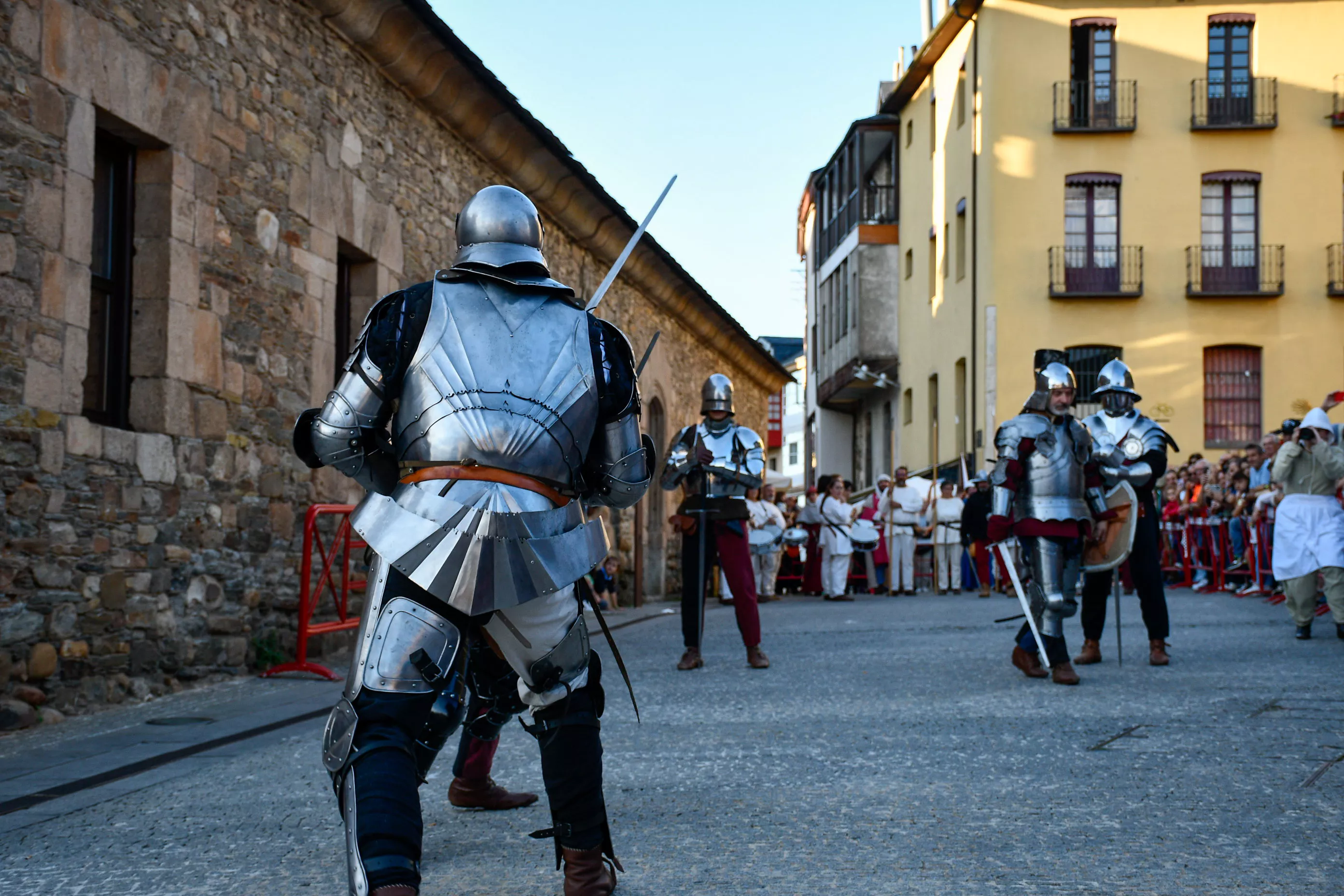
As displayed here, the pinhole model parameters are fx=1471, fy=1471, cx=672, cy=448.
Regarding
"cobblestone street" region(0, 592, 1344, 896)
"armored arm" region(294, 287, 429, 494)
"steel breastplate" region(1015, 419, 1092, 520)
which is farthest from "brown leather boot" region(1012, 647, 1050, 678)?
"armored arm" region(294, 287, 429, 494)

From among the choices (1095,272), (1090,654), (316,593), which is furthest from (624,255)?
(1095,272)

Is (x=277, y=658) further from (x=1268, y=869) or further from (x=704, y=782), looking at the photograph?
(x=1268, y=869)

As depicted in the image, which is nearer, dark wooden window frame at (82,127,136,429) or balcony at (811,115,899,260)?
dark wooden window frame at (82,127,136,429)

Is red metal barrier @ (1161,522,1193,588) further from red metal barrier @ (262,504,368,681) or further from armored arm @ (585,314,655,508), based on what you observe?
armored arm @ (585,314,655,508)

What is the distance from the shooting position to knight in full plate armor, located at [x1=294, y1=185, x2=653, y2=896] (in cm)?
344

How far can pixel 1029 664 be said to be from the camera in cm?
880

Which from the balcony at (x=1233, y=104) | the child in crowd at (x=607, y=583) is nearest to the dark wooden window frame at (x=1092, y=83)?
the balcony at (x=1233, y=104)

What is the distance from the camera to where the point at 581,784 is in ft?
12.0

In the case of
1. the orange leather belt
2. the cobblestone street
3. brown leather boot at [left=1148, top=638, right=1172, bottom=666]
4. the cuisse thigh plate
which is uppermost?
the orange leather belt

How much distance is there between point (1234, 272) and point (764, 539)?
15853mm

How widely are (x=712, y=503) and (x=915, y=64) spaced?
26.7 m

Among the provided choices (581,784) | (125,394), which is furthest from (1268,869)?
(125,394)

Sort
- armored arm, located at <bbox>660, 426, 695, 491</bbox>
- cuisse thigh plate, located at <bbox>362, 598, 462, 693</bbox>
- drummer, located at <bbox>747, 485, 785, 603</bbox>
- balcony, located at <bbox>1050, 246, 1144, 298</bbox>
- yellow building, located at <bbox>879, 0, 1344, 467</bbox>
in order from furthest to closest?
balcony, located at <bbox>1050, 246, 1144, 298</bbox> < yellow building, located at <bbox>879, 0, 1344, 467</bbox> < drummer, located at <bbox>747, 485, 785, 603</bbox> < armored arm, located at <bbox>660, 426, 695, 491</bbox> < cuisse thigh plate, located at <bbox>362, 598, 462, 693</bbox>

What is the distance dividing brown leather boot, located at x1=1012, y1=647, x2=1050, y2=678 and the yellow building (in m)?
20.5
